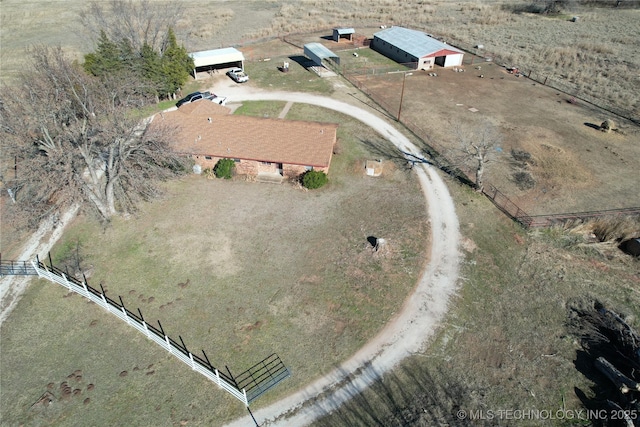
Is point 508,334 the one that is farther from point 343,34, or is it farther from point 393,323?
point 343,34

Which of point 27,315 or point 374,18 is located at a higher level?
point 374,18

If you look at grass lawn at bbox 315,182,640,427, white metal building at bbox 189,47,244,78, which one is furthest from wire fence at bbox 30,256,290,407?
white metal building at bbox 189,47,244,78

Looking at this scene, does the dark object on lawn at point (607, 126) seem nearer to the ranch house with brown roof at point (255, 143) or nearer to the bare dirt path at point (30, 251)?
the ranch house with brown roof at point (255, 143)

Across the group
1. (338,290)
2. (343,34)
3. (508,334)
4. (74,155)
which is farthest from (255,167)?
(343,34)

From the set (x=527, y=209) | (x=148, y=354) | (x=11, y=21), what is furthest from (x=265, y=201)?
(x=11, y=21)

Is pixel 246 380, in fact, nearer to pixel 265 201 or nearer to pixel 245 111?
pixel 265 201

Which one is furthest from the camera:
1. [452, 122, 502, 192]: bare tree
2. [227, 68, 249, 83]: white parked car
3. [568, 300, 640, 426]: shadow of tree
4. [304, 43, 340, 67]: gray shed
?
[304, 43, 340, 67]: gray shed

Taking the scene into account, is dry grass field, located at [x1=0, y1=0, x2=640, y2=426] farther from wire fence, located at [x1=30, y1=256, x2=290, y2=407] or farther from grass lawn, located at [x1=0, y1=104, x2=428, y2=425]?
wire fence, located at [x1=30, y1=256, x2=290, y2=407]
